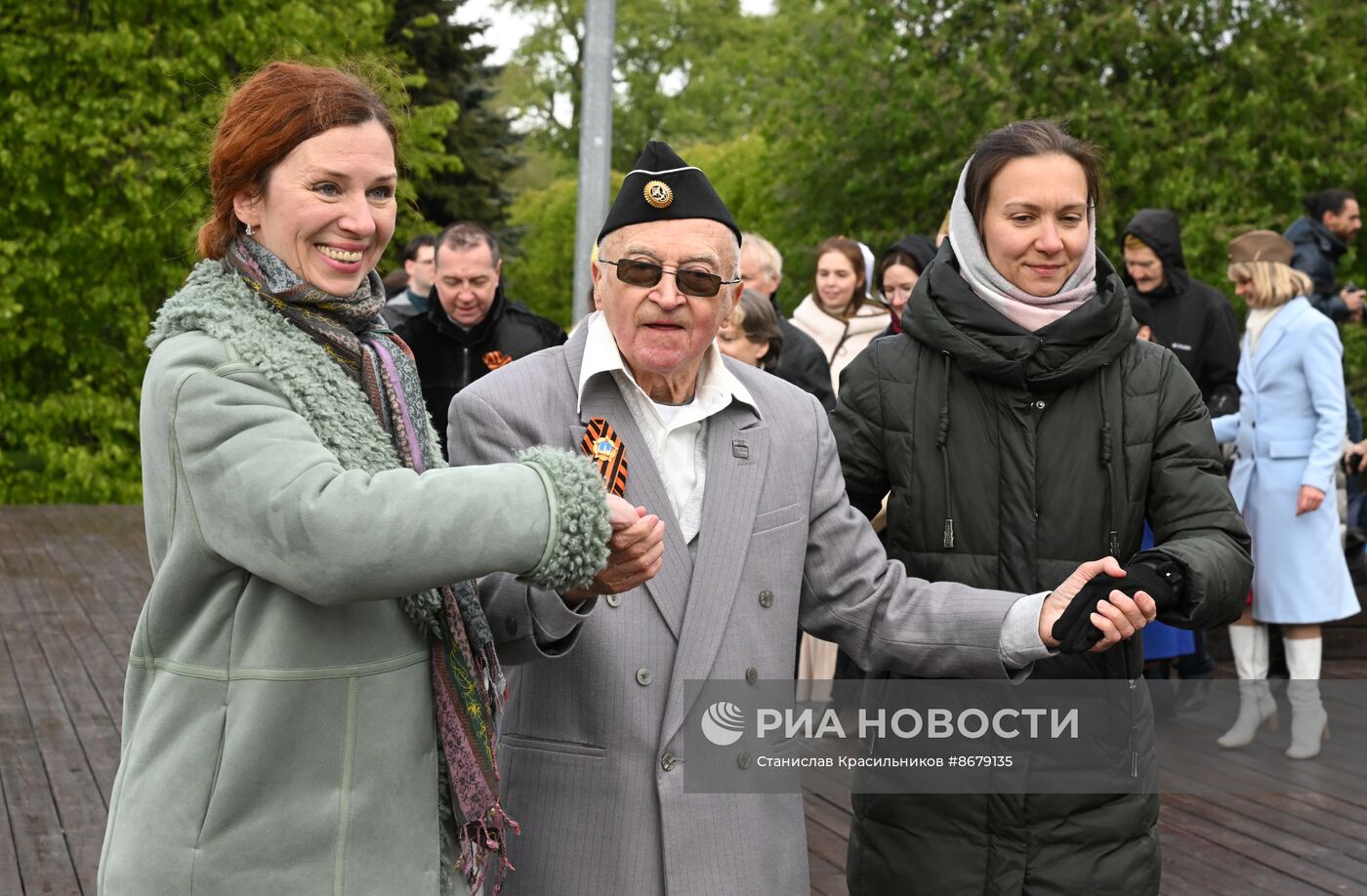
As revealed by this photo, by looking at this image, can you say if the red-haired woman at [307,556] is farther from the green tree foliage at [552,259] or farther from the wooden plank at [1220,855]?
the green tree foliage at [552,259]

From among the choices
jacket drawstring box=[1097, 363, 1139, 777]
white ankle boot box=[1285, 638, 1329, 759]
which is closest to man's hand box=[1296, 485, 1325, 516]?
white ankle boot box=[1285, 638, 1329, 759]

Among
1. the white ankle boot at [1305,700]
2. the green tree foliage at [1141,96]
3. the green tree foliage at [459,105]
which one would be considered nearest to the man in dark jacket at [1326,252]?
the white ankle boot at [1305,700]

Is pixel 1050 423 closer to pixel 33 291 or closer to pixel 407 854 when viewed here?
pixel 407 854

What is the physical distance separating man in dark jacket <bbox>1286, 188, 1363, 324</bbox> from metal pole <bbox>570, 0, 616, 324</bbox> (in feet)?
12.3

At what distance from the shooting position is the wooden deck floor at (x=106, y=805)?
5.41 meters

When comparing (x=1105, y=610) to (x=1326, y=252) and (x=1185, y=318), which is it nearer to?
(x=1185, y=318)

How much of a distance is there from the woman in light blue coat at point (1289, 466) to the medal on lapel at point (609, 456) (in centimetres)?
511

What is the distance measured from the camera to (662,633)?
272cm

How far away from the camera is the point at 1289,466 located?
284 inches

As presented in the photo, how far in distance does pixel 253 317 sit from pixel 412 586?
1.48 feet

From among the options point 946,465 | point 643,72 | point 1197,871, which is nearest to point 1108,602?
point 946,465

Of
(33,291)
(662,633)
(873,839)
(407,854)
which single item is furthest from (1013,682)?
(33,291)

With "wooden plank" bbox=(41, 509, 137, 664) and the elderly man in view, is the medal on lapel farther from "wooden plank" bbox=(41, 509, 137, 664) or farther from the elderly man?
"wooden plank" bbox=(41, 509, 137, 664)

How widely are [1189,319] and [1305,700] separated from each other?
1.77m
